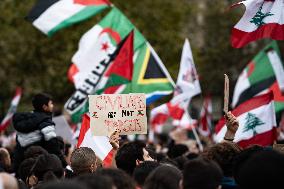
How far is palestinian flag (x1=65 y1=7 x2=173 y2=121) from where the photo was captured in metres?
14.8

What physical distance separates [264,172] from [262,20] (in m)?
5.40

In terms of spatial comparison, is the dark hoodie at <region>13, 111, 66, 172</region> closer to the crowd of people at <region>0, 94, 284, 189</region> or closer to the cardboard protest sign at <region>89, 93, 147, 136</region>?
the crowd of people at <region>0, 94, 284, 189</region>

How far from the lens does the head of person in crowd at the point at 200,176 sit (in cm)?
568

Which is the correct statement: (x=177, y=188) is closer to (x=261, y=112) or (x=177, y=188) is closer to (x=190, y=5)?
(x=261, y=112)

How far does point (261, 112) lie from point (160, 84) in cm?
393

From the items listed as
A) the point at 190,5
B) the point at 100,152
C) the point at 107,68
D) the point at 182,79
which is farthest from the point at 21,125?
the point at 190,5

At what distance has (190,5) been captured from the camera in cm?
4212

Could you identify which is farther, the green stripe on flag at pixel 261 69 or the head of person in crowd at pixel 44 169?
the green stripe on flag at pixel 261 69

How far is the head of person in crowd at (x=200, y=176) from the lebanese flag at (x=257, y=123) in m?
4.80

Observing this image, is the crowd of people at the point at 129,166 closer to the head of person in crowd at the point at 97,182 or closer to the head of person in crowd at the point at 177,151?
the head of person in crowd at the point at 97,182

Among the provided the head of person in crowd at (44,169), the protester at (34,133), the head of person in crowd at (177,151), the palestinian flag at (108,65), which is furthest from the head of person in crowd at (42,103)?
the palestinian flag at (108,65)

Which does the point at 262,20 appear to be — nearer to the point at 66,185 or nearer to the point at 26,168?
the point at 26,168

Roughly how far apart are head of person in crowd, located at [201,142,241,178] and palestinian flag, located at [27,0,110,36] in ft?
29.4

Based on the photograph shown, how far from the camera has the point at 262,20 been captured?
34.0ft
